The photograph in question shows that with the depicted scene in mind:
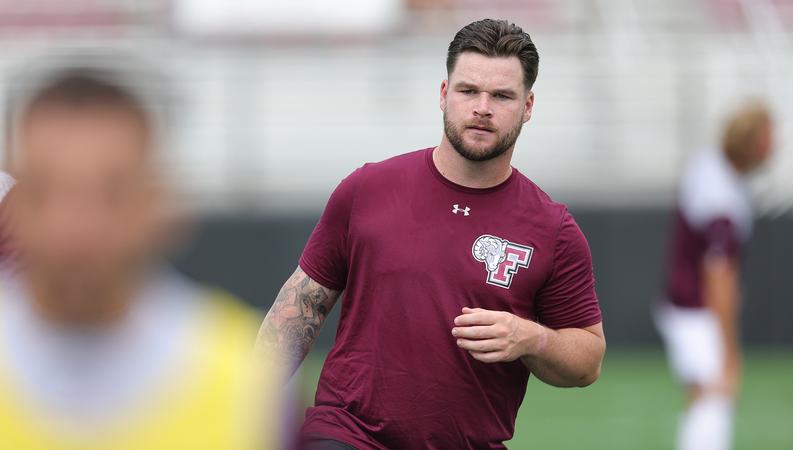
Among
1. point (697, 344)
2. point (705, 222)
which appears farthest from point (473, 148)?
point (697, 344)

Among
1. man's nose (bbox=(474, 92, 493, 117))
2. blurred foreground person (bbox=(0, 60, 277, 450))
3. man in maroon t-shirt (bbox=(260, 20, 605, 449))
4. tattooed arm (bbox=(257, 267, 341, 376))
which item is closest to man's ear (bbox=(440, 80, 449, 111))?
man in maroon t-shirt (bbox=(260, 20, 605, 449))

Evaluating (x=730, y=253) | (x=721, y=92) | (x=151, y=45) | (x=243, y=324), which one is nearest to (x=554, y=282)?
(x=243, y=324)

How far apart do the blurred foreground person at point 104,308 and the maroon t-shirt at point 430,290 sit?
8.89 feet

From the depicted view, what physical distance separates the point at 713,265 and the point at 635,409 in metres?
2.92

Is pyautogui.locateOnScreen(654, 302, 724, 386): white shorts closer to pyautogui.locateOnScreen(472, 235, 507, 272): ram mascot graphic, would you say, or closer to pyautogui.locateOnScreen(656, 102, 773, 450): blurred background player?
pyautogui.locateOnScreen(656, 102, 773, 450): blurred background player

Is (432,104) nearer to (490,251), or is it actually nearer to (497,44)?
(497,44)

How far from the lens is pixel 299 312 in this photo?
15.9 ft

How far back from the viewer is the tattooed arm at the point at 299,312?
15.8ft

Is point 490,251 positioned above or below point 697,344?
above

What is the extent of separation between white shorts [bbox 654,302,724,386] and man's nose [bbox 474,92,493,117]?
4374mm

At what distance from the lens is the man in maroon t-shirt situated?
15.3 ft

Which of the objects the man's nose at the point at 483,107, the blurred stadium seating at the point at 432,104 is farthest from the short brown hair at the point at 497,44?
the blurred stadium seating at the point at 432,104

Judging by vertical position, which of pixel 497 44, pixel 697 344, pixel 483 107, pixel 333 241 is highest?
pixel 497 44

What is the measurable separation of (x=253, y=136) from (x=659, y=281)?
179 inches
